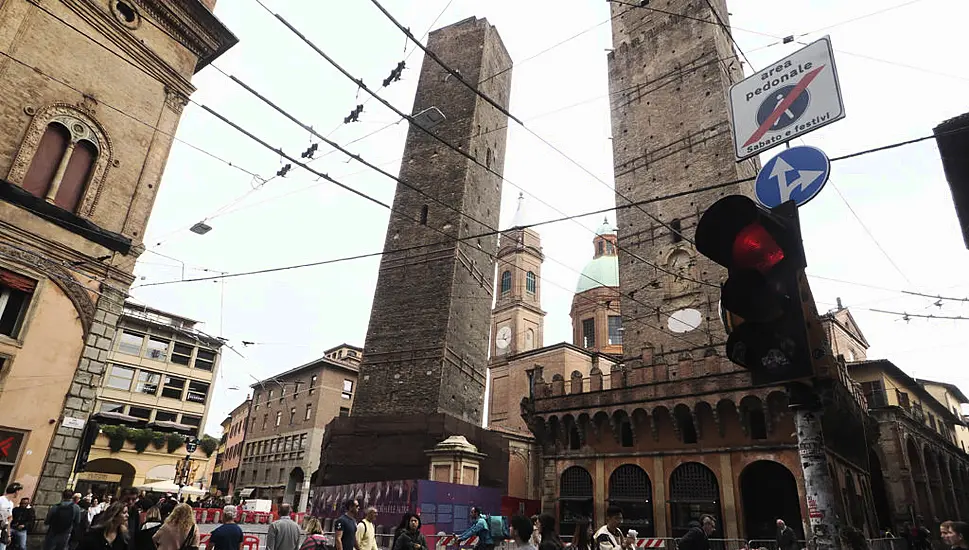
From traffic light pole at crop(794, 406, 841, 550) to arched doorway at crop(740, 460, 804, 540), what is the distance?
679 inches

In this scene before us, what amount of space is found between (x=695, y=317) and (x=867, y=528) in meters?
9.82

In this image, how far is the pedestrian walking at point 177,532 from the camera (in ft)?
15.1

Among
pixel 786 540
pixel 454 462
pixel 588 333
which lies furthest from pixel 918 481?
pixel 454 462

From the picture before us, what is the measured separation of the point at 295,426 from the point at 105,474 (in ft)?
42.1

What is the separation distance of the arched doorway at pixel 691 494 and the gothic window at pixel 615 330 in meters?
26.2

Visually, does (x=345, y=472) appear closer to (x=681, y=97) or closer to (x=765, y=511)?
(x=765, y=511)

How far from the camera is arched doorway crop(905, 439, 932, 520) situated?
26859 millimetres

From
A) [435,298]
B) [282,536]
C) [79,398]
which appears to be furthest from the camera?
[435,298]

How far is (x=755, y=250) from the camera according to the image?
273 centimetres

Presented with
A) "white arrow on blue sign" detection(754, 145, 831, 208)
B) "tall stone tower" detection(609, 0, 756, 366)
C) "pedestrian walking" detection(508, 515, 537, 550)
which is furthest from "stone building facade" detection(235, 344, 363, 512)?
"white arrow on blue sign" detection(754, 145, 831, 208)

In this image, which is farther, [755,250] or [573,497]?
[573,497]

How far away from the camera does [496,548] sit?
12.3 m

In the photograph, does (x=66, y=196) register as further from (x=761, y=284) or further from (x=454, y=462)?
(x=761, y=284)

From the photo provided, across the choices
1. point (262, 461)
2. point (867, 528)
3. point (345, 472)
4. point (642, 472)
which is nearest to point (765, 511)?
point (642, 472)
